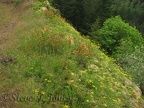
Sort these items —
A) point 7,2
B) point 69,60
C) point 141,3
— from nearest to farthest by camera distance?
point 69,60 < point 7,2 < point 141,3

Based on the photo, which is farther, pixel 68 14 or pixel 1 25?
pixel 68 14

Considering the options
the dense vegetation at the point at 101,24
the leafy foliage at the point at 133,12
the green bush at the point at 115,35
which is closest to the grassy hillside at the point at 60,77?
the dense vegetation at the point at 101,24

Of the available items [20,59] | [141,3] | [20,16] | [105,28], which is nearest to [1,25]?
[20,16]

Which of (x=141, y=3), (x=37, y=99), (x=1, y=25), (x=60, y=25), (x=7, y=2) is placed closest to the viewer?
(x=37, y=99)

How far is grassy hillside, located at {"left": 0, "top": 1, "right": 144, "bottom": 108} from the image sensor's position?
29.5 ft

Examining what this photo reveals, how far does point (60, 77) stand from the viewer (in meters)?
9.87

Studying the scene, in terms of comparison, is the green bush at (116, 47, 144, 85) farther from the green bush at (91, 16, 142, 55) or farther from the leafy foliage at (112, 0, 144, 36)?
the leafy foliage at (112, 0, 144, 36)

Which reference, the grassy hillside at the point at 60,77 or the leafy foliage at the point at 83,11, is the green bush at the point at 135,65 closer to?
the grassy hillside at the point at 60,77

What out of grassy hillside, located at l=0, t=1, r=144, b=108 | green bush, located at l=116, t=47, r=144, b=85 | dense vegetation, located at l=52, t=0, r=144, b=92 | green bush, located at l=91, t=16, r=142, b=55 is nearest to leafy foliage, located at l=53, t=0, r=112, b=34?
dense vegetation, located at l=52, t=0, r=144, b=92

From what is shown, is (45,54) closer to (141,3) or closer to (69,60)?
(69,60)

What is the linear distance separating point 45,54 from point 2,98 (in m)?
2.98

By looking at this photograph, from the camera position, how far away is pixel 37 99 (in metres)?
8.86

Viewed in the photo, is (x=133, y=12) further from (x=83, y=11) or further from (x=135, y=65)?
(x=135, y=65)

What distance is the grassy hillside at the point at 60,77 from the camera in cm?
900
